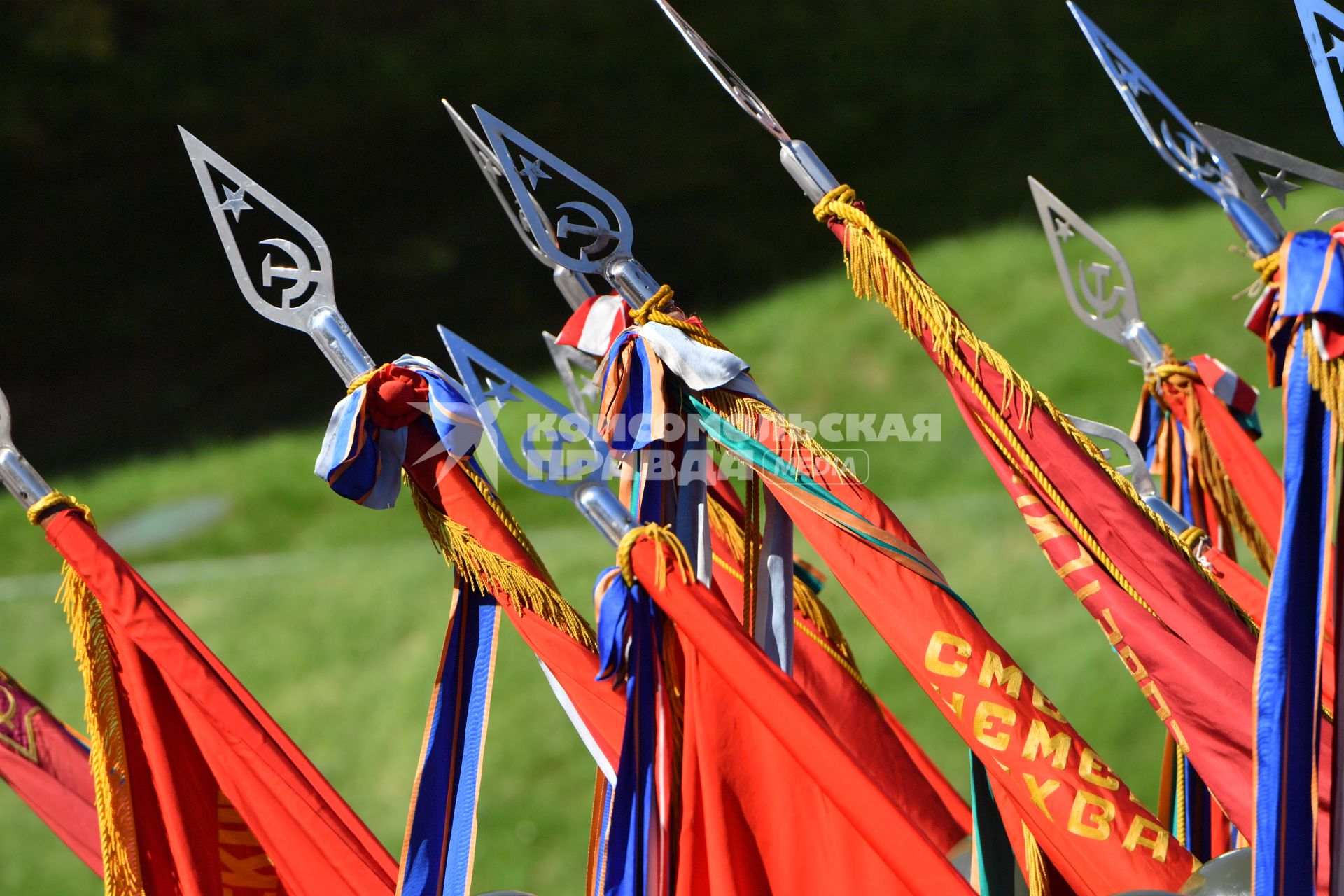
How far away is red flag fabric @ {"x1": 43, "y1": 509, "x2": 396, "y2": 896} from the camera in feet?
5.30

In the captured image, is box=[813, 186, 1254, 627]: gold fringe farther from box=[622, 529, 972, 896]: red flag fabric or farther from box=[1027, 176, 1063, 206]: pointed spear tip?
box=[1027, 176, 1063, 206]: pointed spear tip

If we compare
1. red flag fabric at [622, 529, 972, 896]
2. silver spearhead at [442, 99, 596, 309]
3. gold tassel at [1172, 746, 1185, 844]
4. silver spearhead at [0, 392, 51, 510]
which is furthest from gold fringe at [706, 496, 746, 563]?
silver spearhead at [0, 392, 51, 510]

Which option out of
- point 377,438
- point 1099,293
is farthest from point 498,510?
point 1099,293

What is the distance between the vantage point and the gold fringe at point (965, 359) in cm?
158

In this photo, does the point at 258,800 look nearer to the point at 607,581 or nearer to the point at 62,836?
the point at 62,836

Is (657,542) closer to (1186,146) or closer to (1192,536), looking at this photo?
(1186,146)

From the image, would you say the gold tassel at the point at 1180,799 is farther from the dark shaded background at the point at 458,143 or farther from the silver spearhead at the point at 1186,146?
the dark shaded background at the point at 458,143

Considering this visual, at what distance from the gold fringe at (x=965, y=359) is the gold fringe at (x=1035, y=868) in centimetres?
30

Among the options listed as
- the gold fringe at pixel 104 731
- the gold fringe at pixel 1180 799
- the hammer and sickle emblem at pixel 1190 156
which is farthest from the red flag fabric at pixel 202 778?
the hammer and sickle emblem at pixel 1190 156

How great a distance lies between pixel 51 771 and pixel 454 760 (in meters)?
0.59

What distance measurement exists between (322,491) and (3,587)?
1.06 meters

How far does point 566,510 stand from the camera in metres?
4.74

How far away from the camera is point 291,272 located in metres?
1.62

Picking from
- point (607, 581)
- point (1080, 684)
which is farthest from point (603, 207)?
point (1080, 684)
